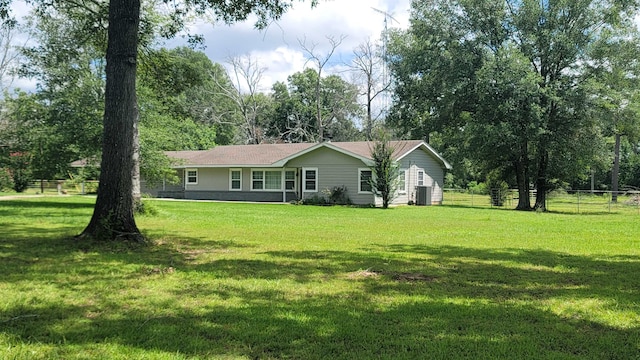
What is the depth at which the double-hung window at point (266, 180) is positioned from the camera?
2956 cm

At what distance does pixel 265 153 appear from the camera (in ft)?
103

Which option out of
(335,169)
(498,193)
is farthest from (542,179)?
(335,169)

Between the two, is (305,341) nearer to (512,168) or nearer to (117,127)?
(117,127)

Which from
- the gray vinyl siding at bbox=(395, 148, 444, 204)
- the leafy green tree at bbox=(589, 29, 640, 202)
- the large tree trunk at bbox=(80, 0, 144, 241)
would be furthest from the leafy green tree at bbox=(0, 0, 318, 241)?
the leafy green tree at bbox=(589, 29, 640, 202)

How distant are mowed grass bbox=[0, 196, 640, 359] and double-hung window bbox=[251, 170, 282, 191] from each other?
19.0 m

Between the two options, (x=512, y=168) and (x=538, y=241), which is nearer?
(x=538, y=241)

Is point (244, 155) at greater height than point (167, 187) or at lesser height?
greater

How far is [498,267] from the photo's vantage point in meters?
7.62

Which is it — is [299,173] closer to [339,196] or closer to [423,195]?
[339,196]

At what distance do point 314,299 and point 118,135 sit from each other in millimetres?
5593

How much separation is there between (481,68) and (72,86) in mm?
20222

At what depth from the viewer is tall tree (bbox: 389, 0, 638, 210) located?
26.2 m

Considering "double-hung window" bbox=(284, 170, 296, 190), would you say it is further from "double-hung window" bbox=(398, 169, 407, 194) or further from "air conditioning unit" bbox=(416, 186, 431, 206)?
"air conditioning unit" bbox=(416, 186, 431, 206)

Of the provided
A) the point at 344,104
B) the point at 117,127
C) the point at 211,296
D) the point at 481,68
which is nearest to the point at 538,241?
the point at 211,296
